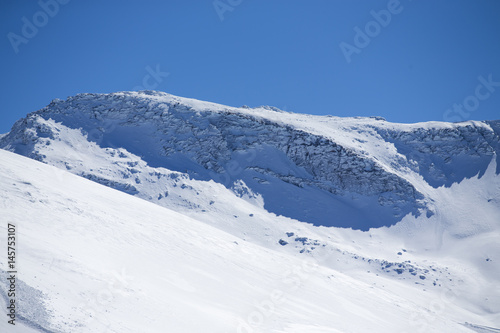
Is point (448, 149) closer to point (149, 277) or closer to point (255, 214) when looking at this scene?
point (255, 214)

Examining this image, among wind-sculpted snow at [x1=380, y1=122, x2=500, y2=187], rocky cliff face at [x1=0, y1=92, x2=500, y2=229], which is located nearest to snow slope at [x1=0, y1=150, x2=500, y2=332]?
rocky cliff face at [x1=0, y1=92, x2=500, y2=229]

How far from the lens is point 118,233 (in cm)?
1603

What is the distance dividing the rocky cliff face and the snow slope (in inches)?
669

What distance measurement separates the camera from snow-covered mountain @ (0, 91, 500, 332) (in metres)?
13.0

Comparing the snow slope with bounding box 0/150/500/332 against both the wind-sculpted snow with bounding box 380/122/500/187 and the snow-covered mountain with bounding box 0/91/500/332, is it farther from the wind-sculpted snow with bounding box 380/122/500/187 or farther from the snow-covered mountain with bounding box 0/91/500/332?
the wind-sculpted snow with bounding box 380/122/500/187

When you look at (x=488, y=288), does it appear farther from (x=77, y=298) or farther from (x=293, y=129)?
(x=77, y=298)

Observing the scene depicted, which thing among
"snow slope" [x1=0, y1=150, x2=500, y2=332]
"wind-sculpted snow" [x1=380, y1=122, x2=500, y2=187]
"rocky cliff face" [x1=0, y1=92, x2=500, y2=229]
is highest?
"wind-sculpted snow" [x1=380, y1=122, x2=500, y2=187]

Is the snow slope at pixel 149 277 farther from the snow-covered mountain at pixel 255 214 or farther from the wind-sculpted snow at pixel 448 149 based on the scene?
the wind-sculpted snow at pixel 448 149

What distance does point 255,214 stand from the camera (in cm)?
3716

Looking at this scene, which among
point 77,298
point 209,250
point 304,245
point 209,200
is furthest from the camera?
point 209,200

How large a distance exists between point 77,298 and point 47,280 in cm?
101

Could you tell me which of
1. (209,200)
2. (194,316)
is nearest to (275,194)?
(209,200)

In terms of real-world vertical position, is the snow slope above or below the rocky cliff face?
below

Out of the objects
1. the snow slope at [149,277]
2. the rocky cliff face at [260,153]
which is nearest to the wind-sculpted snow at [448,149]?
the rocky cliff face at [260,153]
